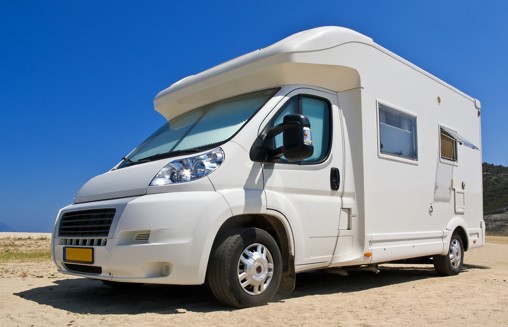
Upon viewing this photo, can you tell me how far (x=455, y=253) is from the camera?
834cm

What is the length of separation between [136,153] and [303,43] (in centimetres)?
240

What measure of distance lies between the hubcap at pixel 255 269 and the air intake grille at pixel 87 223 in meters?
1.32

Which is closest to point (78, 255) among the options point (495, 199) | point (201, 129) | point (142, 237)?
point (142, 237)

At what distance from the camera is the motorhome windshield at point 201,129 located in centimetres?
525

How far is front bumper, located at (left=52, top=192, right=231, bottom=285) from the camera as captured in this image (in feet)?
14.5

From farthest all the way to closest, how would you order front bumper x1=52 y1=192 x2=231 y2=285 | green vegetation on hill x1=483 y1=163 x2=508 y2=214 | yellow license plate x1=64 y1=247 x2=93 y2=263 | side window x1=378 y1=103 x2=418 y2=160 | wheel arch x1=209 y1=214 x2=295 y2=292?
1. green vegetation on hill x1=483 y1=163 x2=508 y2=214
2. side window x1=378 y1=103 x2=418 y2=160
3. wheel arch x1=209 y1=214 x2=295 y2=292
4. yellow license plate x1=64 y1=247 x2=93 y2=263
5. front bumper x1=52 y1=192 x2=231 y2=285

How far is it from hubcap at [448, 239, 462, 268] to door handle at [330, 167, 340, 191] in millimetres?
3440

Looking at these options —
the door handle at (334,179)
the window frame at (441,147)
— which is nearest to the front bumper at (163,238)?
the door handle at (334,179)

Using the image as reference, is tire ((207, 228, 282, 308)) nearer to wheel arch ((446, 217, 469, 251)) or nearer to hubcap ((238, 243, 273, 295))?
hubcap ((238, 243, 273, 295))

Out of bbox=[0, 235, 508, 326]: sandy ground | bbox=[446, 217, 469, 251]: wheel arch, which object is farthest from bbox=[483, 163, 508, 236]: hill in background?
bbox=[0, 235, 508, 326]: sandy ground

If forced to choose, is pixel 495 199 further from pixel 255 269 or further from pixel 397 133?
pixel 255 269

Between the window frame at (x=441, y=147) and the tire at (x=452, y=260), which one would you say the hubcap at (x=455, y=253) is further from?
the window frame at (x=441, y=147)

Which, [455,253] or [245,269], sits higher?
[245,269]

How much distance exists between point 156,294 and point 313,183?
227 cm
